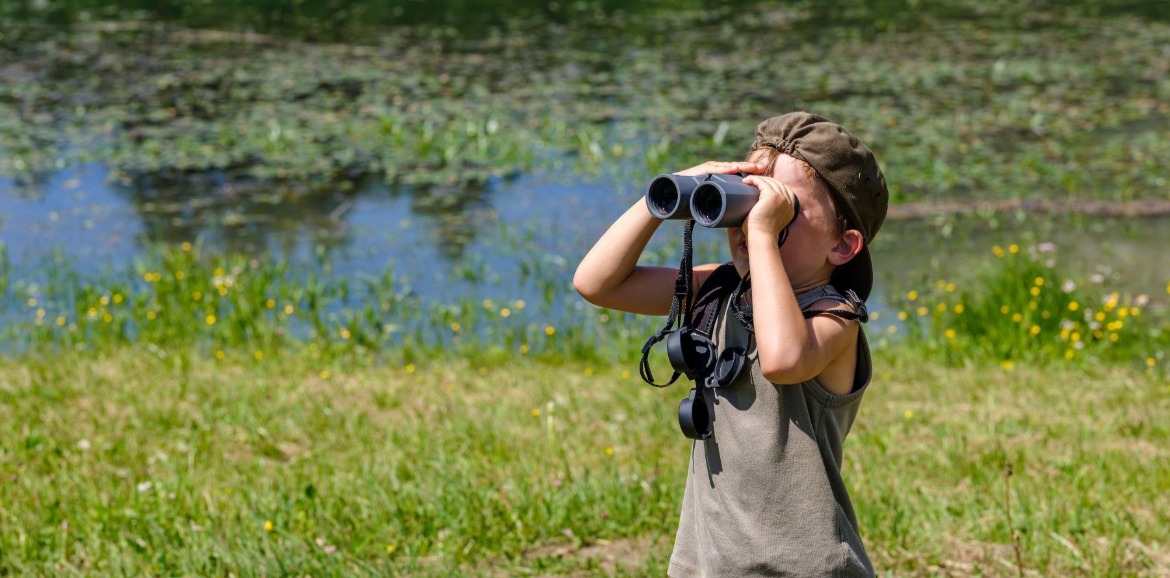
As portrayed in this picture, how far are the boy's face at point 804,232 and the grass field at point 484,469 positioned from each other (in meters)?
1.24

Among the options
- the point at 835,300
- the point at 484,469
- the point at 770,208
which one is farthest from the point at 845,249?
the point at 484,469

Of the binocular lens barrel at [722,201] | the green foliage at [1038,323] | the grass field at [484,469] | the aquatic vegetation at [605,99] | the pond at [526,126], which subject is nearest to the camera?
the binocular lens barrel at [722,201]

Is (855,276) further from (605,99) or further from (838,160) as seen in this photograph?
(605,99)

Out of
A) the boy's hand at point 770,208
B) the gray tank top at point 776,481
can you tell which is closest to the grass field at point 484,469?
the gray tank top at point 776,481

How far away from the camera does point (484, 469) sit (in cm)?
404

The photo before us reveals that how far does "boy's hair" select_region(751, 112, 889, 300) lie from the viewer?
2129 millimetres

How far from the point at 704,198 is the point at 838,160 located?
0.24 metres

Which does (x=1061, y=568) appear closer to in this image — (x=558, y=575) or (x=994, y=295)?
(x=558, y=575)

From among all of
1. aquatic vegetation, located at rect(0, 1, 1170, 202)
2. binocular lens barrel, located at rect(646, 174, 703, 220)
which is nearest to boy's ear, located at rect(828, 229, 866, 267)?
binocular lens barrel, located at rect(646, 174, 703, 220)

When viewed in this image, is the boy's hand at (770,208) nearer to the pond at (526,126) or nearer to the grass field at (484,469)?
the grass field at (484,469)

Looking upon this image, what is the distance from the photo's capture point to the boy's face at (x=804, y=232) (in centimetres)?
216

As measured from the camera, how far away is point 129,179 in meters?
9.00

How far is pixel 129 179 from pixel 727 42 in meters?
6.25

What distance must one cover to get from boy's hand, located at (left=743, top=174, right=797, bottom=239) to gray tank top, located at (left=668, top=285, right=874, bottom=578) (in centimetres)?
19
